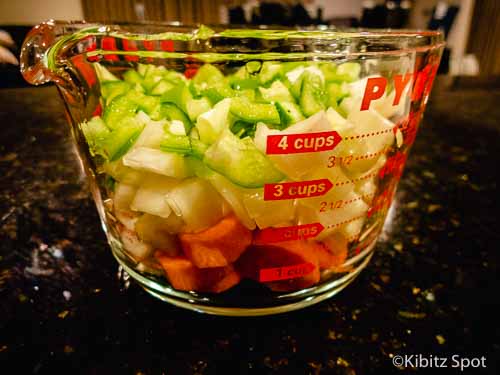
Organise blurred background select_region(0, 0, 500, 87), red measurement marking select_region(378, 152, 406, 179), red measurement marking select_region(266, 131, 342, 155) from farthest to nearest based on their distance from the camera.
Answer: blurred background select_region(0, 0, 500, 87) → red measurement marking select_region(378, 152, 406, 179) → red measurement marking select_region(266, 131, 342, 155)

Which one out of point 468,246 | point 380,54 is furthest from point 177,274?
point 468,246

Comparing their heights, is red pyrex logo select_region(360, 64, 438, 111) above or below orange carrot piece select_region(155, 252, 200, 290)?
above

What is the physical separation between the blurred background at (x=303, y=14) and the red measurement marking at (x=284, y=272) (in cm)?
365

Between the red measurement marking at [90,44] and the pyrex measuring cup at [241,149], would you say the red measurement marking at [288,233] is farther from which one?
the red measurement marking at [90,44]

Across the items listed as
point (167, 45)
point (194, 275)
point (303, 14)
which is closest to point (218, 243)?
point (194, 275)

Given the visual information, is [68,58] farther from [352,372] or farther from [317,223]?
[352,372]

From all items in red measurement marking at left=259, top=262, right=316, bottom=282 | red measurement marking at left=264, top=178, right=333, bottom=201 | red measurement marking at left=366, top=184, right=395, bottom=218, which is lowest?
red measurement marking at left=259, top=262, right=316, bottom=282

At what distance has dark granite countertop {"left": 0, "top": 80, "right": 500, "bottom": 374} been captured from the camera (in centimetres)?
38

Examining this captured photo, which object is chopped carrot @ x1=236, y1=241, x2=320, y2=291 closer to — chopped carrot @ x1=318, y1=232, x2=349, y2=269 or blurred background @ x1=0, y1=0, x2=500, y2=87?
chopped carrot @ x1=318, y1=232, x2=349, y2=269

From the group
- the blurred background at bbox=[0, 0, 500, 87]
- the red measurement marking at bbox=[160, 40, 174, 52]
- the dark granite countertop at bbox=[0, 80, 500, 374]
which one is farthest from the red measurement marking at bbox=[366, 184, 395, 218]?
the blurred background at bbox=[0, 0, 500, 87]

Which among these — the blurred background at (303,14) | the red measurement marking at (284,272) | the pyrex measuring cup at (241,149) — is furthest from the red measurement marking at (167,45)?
the blurred background at (303,14)

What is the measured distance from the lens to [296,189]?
34 cm

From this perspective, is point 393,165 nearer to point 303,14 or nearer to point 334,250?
point 334,250

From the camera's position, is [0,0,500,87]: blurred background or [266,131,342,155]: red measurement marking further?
[0,0,500,87]: blurred background
